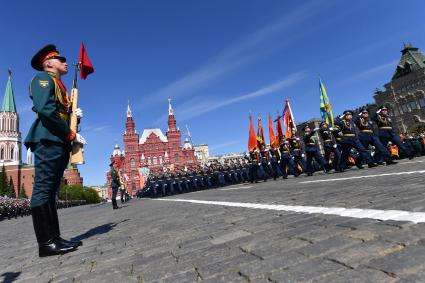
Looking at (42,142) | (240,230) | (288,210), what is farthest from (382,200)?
(42,142)

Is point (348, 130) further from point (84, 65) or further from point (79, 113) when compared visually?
point (79, 113)

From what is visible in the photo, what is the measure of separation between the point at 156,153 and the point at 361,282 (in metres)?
89.4

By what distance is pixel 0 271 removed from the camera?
300 cm

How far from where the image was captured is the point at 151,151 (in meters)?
88.8

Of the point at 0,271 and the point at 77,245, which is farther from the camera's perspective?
the point at 77,245

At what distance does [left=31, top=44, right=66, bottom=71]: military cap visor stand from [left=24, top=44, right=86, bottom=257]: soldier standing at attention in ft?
0.99

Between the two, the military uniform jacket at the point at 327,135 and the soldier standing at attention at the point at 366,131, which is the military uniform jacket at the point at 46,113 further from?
the military uniform jacket at the point at 327,135

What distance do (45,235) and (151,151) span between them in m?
86.7

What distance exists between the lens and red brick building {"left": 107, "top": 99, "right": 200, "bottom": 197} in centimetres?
8600

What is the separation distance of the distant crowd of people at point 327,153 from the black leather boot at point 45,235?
1003 cm

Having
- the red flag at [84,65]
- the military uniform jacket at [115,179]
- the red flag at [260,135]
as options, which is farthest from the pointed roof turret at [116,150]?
the red flag at [84,65]

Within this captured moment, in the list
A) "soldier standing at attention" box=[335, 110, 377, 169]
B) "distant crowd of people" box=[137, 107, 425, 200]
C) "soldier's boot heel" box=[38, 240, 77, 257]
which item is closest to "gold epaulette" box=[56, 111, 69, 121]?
"soldier's boot heel" box=[38, 240, 77, 257]

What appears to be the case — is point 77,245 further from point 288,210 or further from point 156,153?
point 156,153

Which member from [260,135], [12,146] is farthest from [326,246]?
[12,146]
